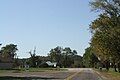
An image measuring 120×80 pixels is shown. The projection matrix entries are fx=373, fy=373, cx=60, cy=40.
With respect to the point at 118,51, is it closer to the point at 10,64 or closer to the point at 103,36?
the point at 103,36

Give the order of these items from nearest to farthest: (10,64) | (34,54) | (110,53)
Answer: (110,53), (10,64), (34,54)

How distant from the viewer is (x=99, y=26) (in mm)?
57000

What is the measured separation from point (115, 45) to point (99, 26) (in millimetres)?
3876

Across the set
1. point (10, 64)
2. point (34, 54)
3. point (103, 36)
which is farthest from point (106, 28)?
point (34, 54)

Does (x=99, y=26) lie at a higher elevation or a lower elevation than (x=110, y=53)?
higher

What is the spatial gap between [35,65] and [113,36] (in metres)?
115

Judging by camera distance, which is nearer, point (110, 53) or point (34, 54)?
point (110, 53)

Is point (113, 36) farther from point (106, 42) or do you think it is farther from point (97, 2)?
point (97, 2)

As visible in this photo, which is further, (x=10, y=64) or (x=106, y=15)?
(x=10, y=64)

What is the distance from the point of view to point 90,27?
197 feet

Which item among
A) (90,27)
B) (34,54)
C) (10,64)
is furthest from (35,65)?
(90,27)

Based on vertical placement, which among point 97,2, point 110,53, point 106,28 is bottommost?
point 110,53

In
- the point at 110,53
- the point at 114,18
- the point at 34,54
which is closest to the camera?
the point at 114,18

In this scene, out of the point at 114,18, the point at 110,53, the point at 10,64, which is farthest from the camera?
the point at 10,64
